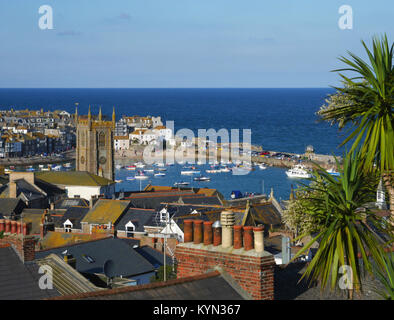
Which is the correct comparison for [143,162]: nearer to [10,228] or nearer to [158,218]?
[158,218]

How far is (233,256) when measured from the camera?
1202 cm

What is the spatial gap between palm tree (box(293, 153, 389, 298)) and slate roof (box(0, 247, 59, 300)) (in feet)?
20.3

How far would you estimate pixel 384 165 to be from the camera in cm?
1255

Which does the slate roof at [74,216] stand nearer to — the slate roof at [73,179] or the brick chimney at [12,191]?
the brick chimney at [12,191]

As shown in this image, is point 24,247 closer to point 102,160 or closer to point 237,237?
point 237,237

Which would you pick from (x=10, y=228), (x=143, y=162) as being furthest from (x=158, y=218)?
(x=143, y=162)

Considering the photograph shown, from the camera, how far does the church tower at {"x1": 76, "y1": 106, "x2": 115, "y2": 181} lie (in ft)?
379

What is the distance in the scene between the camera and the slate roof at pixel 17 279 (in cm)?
1509

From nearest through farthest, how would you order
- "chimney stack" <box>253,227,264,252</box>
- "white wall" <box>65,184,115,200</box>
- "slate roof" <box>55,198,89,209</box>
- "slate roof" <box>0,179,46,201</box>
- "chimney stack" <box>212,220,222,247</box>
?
"chimney stack" <box>253,227,264,252</box>
"chimney stack" <box>212,220,222,247</box>
"slate roof" <box>55,198,89,209</box>
"slate roof" <box>0,179,46,201</box>
"white wall" <box>65,184,115,200</box>

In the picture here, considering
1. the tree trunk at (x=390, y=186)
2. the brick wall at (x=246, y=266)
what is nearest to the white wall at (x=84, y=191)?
the brick wall at (x=246, y=266)

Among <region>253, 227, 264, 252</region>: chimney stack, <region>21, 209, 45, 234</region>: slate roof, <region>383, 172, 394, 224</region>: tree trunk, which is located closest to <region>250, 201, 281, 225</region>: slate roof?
<region>21, 209, 45, 234</region>: slate roof

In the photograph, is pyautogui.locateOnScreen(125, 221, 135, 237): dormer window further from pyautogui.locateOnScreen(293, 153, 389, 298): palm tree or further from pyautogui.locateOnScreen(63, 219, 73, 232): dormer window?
pyautogui.locateOnScreen(293, 153, 389, 298): palm tree
